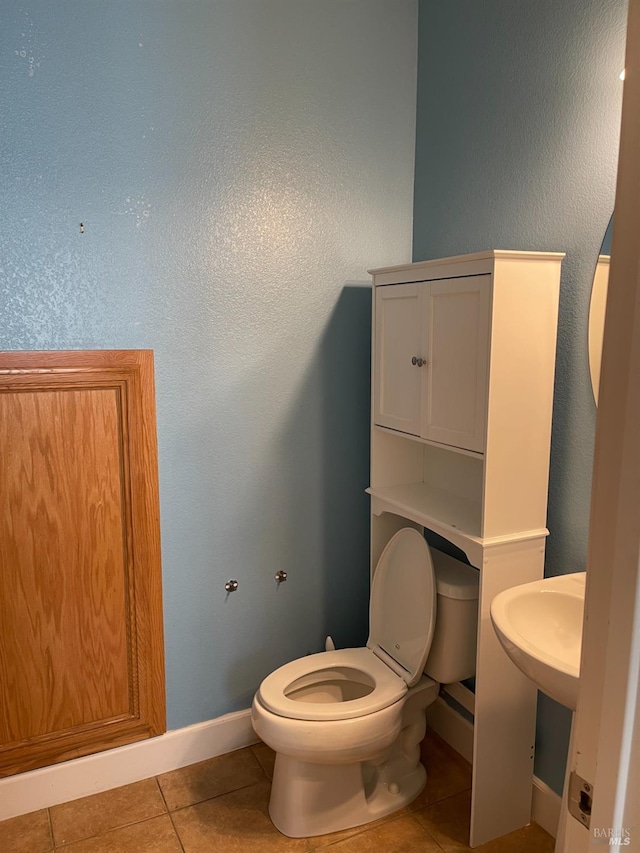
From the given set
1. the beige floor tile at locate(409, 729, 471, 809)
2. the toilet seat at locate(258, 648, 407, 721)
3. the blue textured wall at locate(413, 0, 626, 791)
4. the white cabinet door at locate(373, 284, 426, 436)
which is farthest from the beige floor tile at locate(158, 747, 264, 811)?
the white cabinet door at locate(373, 284, 426, 436)

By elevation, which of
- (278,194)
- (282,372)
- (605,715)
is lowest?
(605,715)

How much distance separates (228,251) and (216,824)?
5.61ft

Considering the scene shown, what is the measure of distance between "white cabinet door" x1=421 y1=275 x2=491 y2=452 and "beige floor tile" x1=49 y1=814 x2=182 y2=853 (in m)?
1.36

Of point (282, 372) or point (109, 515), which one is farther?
point (282, 372)

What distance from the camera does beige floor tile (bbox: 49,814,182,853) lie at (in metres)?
1.85

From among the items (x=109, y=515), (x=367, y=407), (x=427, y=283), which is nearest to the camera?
(x=427, y=283)

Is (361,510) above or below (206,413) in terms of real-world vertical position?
below

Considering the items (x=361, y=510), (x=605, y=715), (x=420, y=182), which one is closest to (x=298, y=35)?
(x=420, y=182)

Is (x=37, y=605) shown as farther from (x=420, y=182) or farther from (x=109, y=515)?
(x=420, y=182)

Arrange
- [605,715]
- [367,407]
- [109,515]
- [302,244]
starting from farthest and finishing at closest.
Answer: [367,407] → [302,244] → [109,515] → [605,715]

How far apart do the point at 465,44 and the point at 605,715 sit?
2059mm

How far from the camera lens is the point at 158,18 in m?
1.89

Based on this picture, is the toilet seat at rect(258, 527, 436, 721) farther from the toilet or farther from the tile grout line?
the tile grout line

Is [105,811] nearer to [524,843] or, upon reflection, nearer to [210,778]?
[210,778]
